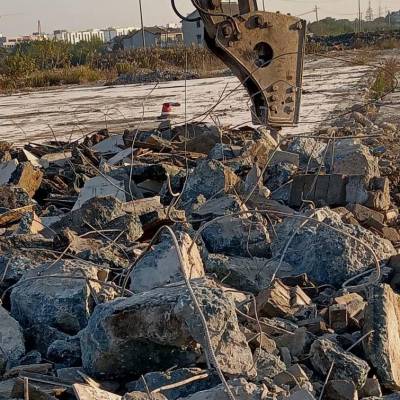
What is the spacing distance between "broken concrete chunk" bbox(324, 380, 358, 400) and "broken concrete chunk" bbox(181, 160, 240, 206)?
8.80 ft

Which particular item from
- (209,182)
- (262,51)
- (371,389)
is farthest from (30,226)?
(371,389)

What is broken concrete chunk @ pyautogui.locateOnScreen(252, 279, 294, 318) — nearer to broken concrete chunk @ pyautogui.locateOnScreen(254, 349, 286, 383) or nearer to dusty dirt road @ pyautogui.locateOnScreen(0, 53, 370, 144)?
broken concrete chunk @ pyautogui.locateOnScreen(254, 349, 286, 383)

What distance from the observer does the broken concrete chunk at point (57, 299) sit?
10.2 ft

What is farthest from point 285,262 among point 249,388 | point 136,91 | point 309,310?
point 136,91

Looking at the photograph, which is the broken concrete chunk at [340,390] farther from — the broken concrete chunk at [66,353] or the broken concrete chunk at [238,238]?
the broken concrete chunk at [238,238]

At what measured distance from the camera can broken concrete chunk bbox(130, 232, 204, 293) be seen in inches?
129

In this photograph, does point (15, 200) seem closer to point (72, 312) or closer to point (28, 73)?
point (72, 312)

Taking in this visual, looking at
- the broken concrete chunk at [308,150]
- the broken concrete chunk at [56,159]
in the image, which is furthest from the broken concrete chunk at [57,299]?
the broken concrete chunk at [56,159]

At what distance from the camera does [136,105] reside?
49.9ft

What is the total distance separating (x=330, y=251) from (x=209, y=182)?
1562 mm

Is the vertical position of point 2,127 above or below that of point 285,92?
below

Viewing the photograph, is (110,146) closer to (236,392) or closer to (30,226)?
(30,226)

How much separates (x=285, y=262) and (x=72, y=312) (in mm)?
1292

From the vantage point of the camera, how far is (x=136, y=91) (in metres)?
19.4
